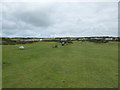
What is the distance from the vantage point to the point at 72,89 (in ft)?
15.7

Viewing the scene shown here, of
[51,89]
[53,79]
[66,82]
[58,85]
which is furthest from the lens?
[53,79]

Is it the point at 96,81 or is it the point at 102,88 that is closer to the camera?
the point at 102,88

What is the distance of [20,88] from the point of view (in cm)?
488

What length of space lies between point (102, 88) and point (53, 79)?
2882 mm

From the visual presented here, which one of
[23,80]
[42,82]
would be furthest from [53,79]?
[23,80]

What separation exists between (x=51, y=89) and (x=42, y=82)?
0.96 m

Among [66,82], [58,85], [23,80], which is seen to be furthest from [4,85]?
[66,82]

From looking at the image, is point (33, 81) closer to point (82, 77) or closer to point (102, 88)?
point (82, 77)

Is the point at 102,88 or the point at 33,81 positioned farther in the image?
the point at 33,81

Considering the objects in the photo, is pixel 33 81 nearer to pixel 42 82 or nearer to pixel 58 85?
pixel 42 82

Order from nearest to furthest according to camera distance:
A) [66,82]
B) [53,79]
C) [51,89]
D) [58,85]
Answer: [51,89] → [58,85] → [66,82] → [53,79]

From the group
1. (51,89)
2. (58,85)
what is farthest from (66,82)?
(51,89)

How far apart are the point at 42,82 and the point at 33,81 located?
61 cm

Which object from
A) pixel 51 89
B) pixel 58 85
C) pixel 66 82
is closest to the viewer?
pixel 51 89
